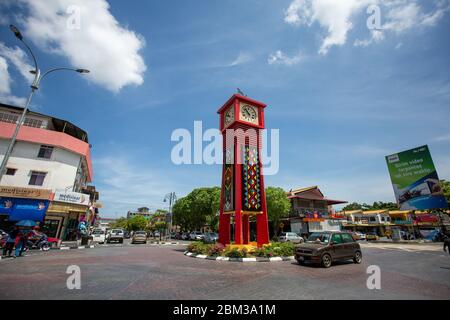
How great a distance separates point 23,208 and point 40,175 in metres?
3.97

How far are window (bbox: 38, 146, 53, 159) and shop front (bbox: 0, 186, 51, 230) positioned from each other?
4.26 metres

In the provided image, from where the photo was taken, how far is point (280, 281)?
7.70 metres

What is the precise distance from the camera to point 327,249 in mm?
Result: 11117

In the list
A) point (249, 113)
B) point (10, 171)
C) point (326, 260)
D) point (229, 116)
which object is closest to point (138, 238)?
point (10, 171)

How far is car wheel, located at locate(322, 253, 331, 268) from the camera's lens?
35.4 feet

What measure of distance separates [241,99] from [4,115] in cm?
2904

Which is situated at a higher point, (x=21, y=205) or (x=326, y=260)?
(x=21, y=205)

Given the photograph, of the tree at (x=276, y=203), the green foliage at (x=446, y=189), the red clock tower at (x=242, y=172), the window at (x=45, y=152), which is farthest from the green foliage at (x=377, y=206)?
the window at (x=45, y=152)

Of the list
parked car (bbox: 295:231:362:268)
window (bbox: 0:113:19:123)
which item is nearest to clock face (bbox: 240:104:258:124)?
parked car (bbox: 295:231:362:268)

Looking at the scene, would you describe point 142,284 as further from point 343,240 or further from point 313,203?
point 313,203

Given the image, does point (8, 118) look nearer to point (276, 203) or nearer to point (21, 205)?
point (21, 205)

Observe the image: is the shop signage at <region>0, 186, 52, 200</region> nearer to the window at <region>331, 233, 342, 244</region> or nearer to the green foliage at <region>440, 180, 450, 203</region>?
the window at <region>331, 233, 342, 244</region>
